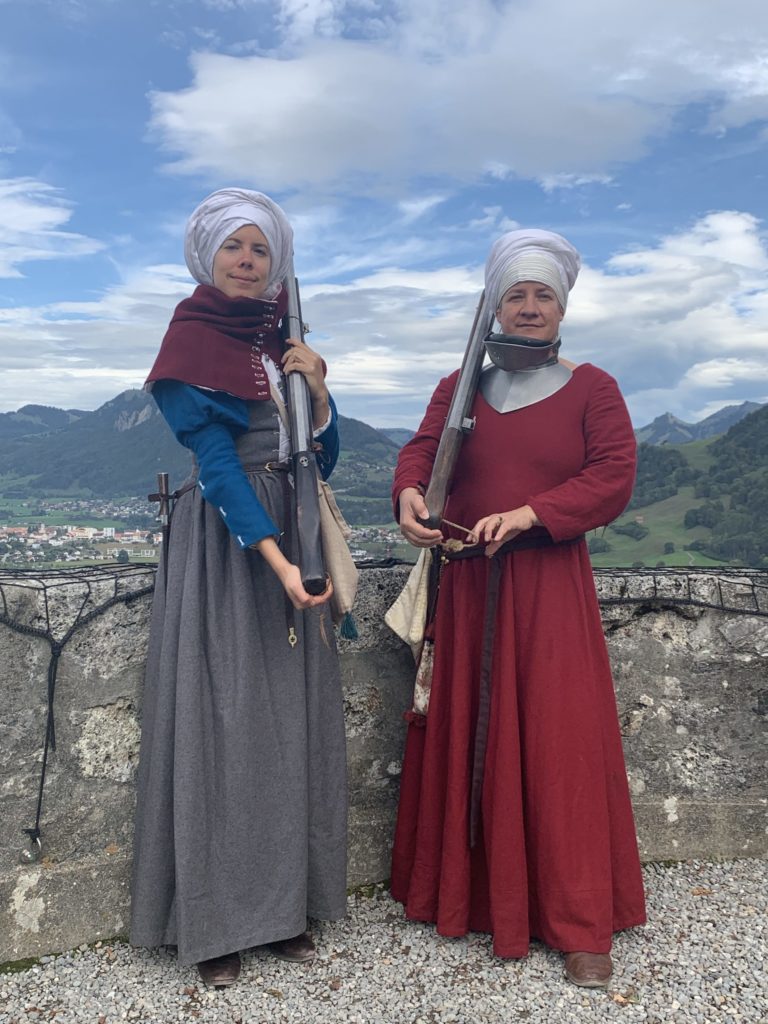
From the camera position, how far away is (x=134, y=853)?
9.77 feet

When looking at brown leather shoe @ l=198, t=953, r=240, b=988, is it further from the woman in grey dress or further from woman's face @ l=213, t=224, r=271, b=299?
woman's face @ l=213, t=224, r=271, b=299

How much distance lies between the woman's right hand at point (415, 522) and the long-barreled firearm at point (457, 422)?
3 cm

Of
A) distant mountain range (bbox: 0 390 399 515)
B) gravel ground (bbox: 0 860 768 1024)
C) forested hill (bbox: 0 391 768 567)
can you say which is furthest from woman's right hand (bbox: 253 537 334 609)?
distant mountain range (bbox: 0 390 399 515)

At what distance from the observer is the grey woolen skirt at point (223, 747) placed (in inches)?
110

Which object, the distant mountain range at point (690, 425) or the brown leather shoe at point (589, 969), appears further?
the distant mountain range at point (690, 425)

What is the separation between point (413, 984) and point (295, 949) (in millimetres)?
431

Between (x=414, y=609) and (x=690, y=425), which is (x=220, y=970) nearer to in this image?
(x=414, y=609)

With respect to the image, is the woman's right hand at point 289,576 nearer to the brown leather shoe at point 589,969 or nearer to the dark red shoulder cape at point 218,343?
the dark red shoulder cape at point 218,343

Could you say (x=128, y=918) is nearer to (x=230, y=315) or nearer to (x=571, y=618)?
(x=571, y=618)

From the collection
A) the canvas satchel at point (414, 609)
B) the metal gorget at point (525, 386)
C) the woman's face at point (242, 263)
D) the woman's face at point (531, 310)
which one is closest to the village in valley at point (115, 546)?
the canvas satchel at point (414, 609)

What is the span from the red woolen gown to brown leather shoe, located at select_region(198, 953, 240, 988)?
67cm

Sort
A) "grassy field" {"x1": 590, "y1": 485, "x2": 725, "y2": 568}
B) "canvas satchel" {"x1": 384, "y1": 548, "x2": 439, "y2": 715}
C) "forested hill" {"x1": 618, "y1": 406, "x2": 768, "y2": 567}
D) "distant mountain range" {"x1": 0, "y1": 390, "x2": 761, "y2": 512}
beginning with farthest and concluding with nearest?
"distant mountain range" {"x1": 0, "y1": 390, "x2": 761, "y2": 512} → "forested hill" {"x1": 618, "y1": 406, "x2": 768, "y2": 567} → "grassy field" {"x1": 590, "y1": 485, "x2": 725, "y2": 568} → "canvas satchel" {"x1": 384, "y1": 548, "x2": 439, "y2": 715}

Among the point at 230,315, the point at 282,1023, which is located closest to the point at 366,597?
the point at 230,315

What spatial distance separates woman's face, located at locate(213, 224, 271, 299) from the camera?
287 cm
